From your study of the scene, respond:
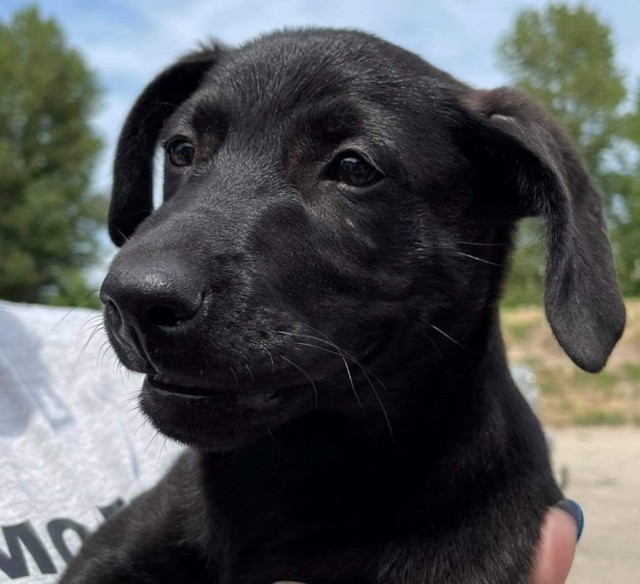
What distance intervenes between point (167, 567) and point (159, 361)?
0.72 m

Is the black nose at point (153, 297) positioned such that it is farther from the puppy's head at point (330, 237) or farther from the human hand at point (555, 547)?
the human hand at point (555, 547)

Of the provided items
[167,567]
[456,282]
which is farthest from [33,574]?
[456,282]

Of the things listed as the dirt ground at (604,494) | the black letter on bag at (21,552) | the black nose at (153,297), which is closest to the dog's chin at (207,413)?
the black nose at (153,297)

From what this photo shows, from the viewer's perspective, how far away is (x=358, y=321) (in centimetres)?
163

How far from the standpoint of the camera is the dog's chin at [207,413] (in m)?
1.42

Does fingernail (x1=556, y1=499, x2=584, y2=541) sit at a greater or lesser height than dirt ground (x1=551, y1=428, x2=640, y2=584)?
greater

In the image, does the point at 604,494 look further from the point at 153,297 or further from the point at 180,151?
the point at 153,297

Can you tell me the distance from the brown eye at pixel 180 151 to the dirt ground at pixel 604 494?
3.77 m

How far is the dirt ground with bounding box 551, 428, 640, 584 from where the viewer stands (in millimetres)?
4766

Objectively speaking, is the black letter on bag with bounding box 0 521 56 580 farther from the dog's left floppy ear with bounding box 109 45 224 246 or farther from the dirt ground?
the dirt ground

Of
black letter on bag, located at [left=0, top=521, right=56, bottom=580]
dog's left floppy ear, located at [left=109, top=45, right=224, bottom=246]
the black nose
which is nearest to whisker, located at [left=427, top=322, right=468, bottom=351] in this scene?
the black nose

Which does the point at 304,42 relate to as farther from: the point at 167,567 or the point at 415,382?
the point at 167,567

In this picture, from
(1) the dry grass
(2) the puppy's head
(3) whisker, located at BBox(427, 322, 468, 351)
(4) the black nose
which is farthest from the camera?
(1) the dry grass

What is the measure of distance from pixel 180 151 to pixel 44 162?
70.8 feet
